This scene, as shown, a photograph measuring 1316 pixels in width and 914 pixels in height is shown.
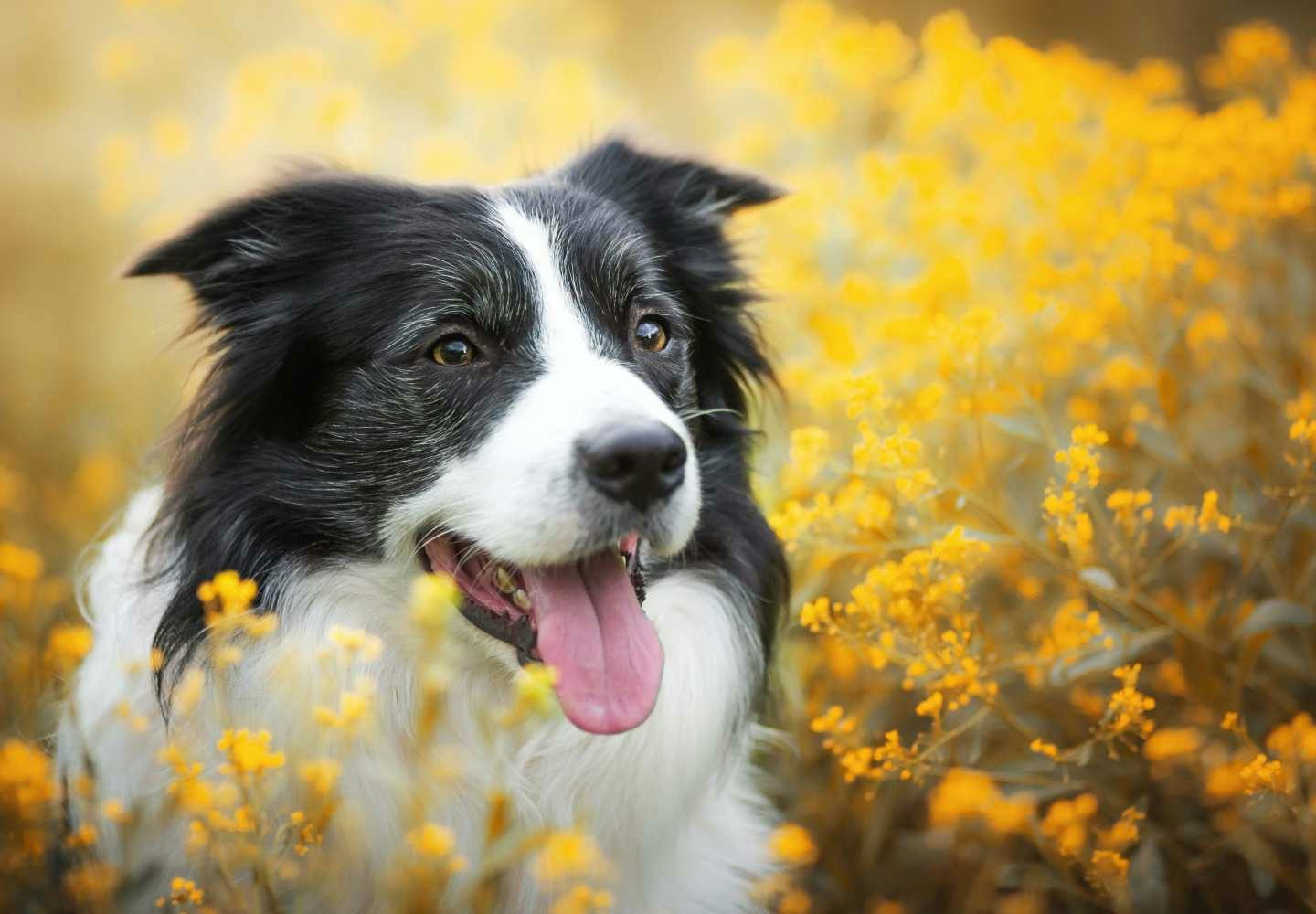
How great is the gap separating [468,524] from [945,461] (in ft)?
6.12

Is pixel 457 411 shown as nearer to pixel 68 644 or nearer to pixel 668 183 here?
pixel 68 644

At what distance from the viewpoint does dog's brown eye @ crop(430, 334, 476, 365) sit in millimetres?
2426

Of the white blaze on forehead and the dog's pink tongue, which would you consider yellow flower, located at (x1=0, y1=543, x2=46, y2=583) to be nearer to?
the dog's pink tongue

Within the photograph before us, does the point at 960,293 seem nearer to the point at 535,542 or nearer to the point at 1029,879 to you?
the point at 1029,879

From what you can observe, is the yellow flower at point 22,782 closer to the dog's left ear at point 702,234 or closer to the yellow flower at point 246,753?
the yellow flower at point 246,753

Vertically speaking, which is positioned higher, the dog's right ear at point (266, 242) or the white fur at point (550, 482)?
the dog's right ear at point (266, 242)

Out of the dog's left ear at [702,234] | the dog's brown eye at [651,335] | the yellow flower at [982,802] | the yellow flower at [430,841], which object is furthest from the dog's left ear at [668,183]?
the yellow flower at [430,841]

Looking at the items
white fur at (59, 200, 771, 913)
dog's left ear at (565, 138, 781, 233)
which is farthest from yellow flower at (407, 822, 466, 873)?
dog's left ear at (565, 138, 781, 233)

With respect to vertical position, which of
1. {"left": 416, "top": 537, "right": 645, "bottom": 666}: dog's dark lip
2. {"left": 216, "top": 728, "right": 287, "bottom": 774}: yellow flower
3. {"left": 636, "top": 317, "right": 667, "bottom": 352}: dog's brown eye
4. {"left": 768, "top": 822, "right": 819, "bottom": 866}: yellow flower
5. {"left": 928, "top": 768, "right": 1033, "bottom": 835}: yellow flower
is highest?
{"left": 636, "top": 317, "right": 667, "bottom": 352}: dog's brown eye

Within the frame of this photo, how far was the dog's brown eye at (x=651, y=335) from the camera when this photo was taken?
104 inches

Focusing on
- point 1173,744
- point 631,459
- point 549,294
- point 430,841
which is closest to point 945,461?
point 1173,744

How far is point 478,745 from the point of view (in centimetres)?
240

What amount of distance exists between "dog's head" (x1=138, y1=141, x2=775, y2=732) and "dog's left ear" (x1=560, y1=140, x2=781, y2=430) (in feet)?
0.49

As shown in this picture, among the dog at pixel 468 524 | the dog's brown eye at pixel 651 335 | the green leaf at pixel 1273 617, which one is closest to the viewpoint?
the dog at pixel 468 524
